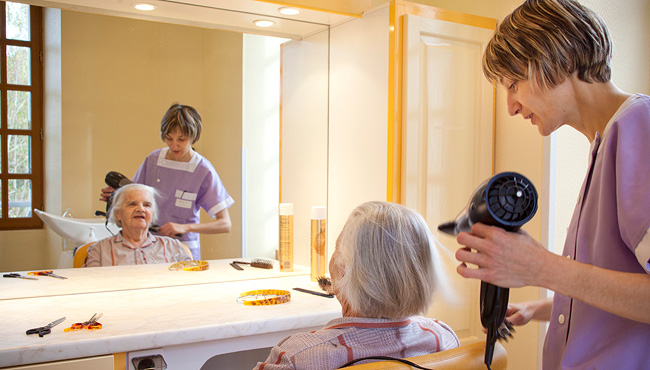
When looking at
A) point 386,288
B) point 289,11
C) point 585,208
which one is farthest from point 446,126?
point 585,208

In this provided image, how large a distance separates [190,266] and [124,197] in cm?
36

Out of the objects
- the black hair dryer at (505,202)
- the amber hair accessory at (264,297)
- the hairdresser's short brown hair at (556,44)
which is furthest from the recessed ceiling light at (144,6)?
the black hair dryer at (505,202)

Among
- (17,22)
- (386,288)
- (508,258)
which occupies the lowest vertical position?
(386,288)

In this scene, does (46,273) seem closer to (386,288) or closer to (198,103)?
(198,103)

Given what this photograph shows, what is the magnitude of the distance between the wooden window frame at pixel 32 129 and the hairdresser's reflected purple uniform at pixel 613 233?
61.2 inches

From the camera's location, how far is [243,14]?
2.06m

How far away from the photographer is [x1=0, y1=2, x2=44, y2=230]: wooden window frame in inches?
67.2

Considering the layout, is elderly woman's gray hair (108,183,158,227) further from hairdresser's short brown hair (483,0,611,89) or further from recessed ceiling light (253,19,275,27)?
hairdresser's short brown hair (483,0,611,89)

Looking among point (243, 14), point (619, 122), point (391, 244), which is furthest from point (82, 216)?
point (619, 122)

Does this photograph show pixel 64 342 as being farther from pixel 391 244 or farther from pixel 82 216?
pixel 391 244

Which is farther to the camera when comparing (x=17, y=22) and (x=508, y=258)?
(x=17, y=22)

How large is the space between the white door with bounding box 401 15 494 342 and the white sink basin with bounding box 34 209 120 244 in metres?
1.05

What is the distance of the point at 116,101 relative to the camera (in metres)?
1.84

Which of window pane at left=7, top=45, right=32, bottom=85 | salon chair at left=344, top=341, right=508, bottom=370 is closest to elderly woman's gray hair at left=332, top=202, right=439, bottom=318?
salon chair at left=344, top=341, right=508, bottom=370
